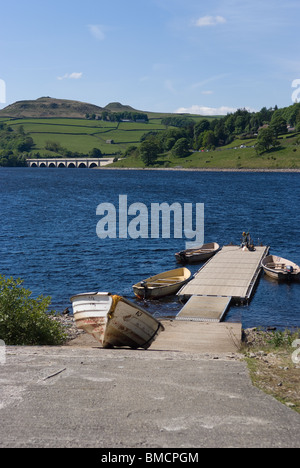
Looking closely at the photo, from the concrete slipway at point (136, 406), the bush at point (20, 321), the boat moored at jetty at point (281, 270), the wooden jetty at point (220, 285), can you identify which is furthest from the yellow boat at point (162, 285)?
the concrete slipway at point (136, 406)

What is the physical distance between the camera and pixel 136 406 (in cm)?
1211

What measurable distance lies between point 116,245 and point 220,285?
2562 cm

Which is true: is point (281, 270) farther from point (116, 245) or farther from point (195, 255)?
point (116, 245)

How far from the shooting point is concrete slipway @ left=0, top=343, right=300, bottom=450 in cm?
1038

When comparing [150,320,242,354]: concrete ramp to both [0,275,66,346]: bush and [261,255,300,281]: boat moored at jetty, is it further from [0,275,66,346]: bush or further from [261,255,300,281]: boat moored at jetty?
[261,255,300,281]: boat moored at jetty

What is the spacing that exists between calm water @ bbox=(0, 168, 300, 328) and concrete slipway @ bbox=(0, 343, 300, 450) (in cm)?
1746

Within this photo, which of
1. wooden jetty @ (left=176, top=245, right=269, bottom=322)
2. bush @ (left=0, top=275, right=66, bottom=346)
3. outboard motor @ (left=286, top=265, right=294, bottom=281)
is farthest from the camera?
outboard motor @ (left=286, top=265, right=294, bottom=281)

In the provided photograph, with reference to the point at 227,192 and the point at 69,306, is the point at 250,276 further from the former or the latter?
the point at 227,192

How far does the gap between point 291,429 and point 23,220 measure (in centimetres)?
7733

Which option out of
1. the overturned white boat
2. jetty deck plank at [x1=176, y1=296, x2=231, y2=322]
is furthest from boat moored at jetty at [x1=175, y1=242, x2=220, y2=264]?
the overturned white boat

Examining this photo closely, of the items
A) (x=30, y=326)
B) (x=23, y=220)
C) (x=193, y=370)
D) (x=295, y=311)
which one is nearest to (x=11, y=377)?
(x=193, y=370)

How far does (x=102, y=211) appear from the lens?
9769cm

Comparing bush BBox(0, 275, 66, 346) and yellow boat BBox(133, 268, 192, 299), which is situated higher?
bush BBox(0, 275, 66, 346)

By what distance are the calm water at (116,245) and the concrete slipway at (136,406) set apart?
17463 millimetres
